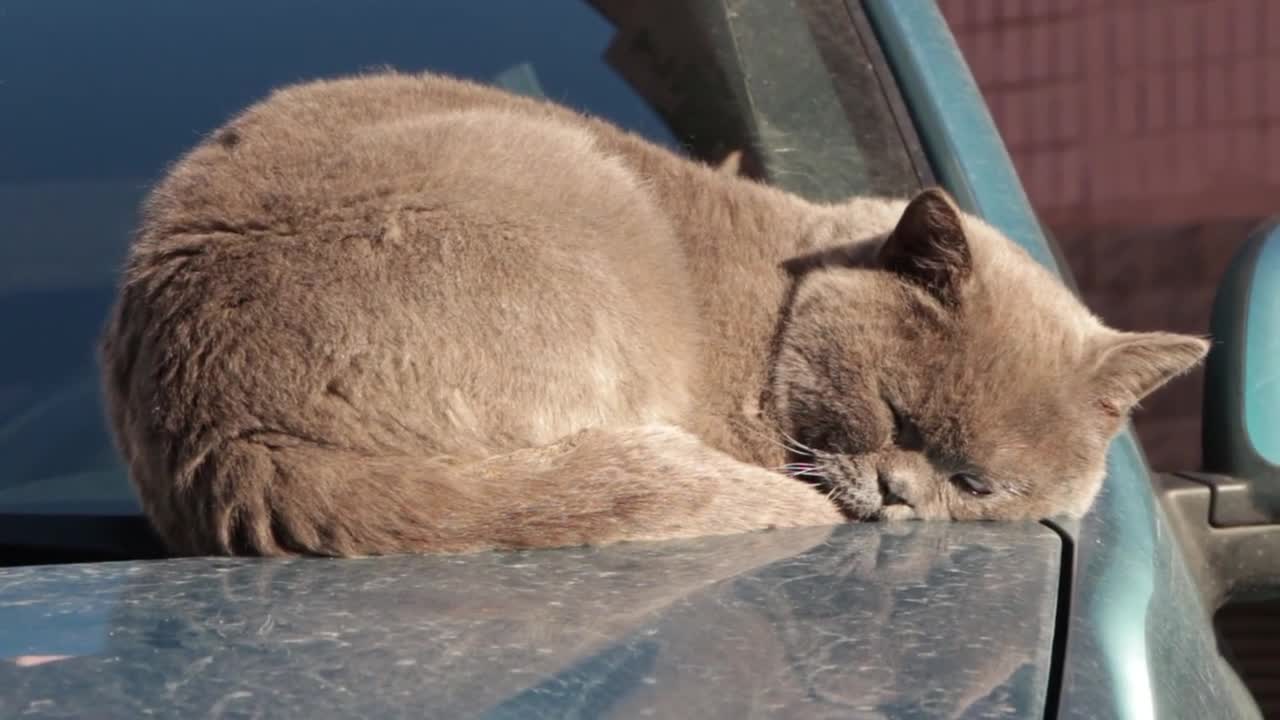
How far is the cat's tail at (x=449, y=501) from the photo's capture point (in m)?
1.67

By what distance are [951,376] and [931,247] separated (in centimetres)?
20

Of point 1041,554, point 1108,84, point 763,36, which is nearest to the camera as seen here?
point 1041,554

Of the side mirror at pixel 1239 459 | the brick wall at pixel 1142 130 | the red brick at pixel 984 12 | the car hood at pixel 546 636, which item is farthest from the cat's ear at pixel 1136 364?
the red brick at pixel 984 12

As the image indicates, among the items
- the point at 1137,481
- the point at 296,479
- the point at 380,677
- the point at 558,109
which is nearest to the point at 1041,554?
the point at 1137,481

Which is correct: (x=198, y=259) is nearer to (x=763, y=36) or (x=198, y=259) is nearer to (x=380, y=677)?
(x=380, y=677)

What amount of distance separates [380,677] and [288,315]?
0.85m

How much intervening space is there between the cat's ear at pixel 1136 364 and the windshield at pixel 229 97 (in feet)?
1.44

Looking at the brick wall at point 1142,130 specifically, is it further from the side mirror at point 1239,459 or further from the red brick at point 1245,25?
the side mirror at point 1239,459

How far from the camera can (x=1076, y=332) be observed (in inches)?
97.3

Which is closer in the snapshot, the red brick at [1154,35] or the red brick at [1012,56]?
the red brick at [1154,35]

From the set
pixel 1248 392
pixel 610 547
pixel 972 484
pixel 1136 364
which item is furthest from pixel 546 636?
pixel 1136 364

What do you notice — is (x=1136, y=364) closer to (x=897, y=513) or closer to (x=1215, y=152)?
(x=897, y=513)

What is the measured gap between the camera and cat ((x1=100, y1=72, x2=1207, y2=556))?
1.79 m

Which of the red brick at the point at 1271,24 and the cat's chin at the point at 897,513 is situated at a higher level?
the red brick at the point at 1271,24
